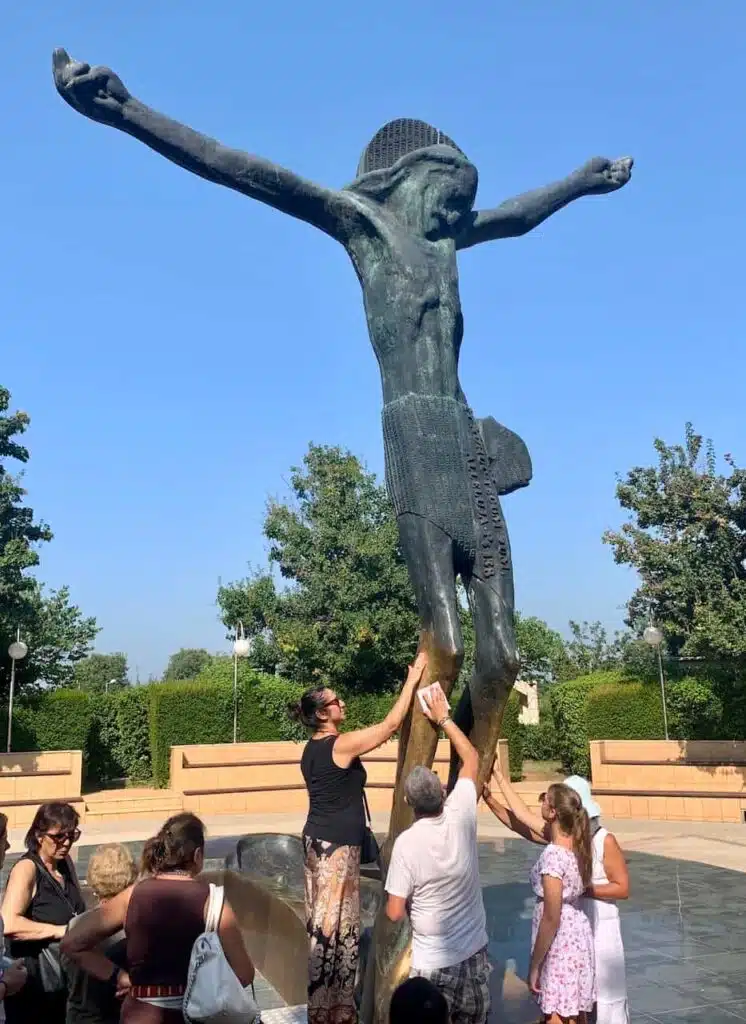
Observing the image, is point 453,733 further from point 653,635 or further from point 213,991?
point 653,635

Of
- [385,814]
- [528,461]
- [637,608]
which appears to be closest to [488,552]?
[528,461]

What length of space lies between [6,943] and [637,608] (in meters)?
15.0

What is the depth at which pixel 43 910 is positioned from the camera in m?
3.21

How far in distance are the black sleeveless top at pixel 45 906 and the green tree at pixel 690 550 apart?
11.9 m

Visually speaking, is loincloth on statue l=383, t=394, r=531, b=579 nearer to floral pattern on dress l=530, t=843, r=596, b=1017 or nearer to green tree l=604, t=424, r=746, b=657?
floral pattern on dress l=530, t=843, r=596, b=1017

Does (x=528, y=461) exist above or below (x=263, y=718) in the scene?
above

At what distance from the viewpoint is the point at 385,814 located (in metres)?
14.6

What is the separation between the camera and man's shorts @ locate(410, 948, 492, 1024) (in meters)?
2.94

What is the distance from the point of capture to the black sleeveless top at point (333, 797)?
11.7 ft

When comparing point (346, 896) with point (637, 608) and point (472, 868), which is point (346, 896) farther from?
point (637, 608)

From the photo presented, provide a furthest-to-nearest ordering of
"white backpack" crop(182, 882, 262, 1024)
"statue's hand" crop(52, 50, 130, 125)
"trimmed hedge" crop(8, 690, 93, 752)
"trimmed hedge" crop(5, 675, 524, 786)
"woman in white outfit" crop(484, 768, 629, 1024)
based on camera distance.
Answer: "trimmed hedge" crop(5, 675, 524, 786), "trimmed hedge" crop(8, 690, 93, 752), "statue's hand" crop(52, 50, 130, 125), "woman in white outfit" crop(484, 768, 629, 1024), "white backpack" crop(182, 882, 262, 1024)

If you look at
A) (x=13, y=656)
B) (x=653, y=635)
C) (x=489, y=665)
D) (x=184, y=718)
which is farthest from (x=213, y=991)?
(x=184, y=718)

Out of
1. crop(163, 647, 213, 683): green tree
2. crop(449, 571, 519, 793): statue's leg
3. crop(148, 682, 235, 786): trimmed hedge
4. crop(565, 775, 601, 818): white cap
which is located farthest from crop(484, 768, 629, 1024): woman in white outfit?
crop(163, 647, 213, 683): green tree

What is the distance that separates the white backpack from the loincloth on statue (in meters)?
2.16
